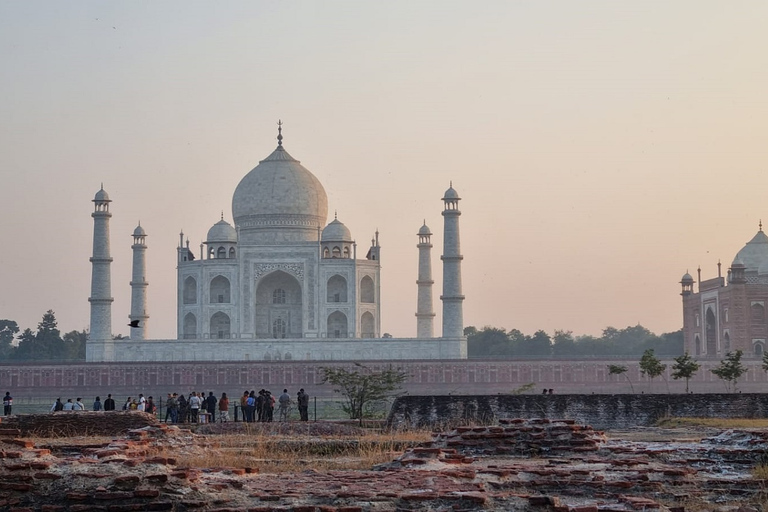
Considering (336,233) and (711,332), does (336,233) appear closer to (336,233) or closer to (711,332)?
(336,233)

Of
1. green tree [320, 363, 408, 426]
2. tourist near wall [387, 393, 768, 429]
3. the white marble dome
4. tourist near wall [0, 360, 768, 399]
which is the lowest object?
tourist near wall [387, 393, 768, 429]

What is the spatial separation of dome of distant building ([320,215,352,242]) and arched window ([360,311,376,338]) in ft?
9.46

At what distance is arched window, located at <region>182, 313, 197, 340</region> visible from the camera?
4947 centimetres

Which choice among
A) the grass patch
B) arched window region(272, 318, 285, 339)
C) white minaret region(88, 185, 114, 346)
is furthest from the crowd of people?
arched window region(272, 318, 285, 339)

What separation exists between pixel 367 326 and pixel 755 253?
53.2 feet

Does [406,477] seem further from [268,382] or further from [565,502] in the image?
[268,382]

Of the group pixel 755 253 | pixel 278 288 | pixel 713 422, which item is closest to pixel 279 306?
pixel 278 288

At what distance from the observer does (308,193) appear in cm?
5081

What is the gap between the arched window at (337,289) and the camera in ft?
162

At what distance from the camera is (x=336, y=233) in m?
50.0

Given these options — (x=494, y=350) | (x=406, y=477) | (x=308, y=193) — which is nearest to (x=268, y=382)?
(x=308, y=193)

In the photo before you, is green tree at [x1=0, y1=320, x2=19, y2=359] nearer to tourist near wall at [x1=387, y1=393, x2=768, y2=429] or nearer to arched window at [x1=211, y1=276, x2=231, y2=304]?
arched window at [x1=211, y1=276, x2=231, y2=304]

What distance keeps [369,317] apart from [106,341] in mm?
9981

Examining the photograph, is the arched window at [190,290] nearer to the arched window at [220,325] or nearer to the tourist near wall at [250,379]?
the arched window at [220,325]
